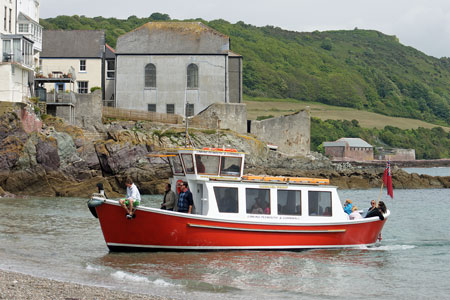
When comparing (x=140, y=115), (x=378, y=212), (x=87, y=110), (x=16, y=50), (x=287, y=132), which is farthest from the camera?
(x=287, y=132)

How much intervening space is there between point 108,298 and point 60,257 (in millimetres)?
5788

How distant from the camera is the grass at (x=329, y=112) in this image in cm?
13860

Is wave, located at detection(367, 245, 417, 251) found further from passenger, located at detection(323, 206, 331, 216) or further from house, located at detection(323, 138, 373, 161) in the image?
house, located at detection(323, 138, 373, 161)

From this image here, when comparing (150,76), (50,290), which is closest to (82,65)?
(150,76)

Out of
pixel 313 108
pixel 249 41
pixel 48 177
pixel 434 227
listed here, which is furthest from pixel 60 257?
pixel 249 41

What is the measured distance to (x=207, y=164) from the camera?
59.2ft

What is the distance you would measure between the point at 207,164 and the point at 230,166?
0.66 meters

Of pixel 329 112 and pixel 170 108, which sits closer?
pixel 170 108

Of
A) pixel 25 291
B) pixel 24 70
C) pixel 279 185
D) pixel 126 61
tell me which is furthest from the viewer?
pixel 126 61

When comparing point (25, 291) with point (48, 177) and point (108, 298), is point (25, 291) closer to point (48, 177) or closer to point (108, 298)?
point (108, 298)

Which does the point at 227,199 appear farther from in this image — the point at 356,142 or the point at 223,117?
the point at 356,142

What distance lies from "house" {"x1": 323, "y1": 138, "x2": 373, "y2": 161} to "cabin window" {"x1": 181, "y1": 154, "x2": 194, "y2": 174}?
113m

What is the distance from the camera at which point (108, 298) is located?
11.5 metres

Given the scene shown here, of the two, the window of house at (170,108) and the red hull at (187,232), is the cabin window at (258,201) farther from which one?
the window of house at (170,108)
